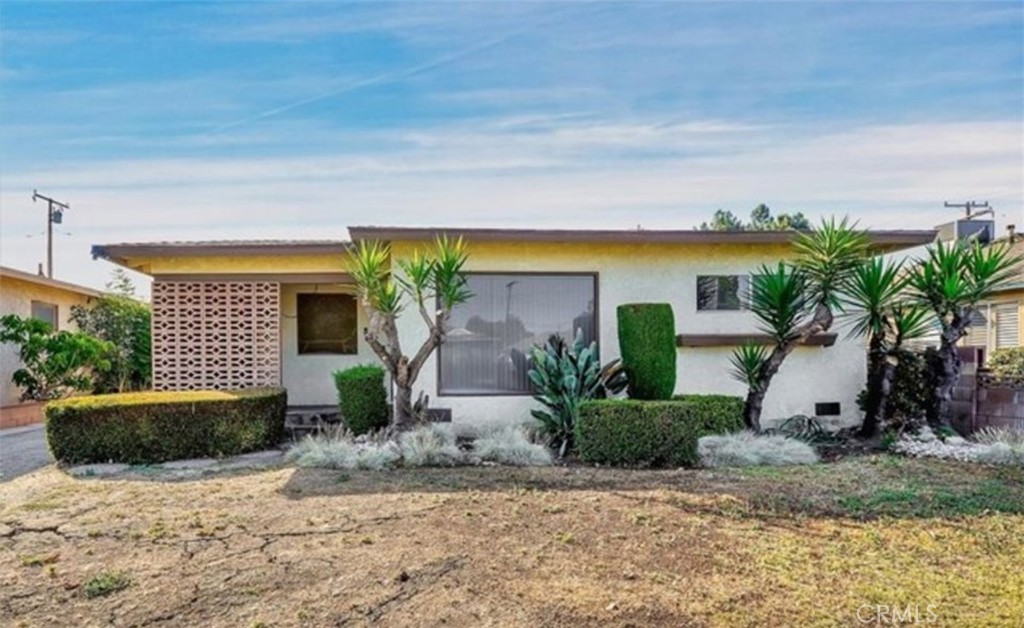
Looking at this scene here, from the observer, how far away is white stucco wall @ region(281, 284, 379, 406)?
11406 mm

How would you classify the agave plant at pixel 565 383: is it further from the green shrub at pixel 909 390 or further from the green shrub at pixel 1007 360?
the green shrub at pixel 1007 360

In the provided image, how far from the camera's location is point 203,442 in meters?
7.96

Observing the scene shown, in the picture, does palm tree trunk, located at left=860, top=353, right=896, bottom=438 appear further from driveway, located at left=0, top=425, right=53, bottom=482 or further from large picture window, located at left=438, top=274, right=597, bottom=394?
driveway, located at left=0, top=425, right=53, bottom=482

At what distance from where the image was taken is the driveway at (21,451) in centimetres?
762

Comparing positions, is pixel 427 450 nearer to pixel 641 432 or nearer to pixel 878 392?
pixel 641 432

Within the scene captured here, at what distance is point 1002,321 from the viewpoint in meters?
15.4

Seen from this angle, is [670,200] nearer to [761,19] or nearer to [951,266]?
[761,19]

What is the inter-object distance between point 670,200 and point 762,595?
1034 centimetres

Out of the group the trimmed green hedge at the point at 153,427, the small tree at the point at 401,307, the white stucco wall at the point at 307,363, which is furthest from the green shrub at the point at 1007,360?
the trimmed green hedge at the point at 153,427

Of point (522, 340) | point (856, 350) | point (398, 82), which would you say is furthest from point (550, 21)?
point (856, 350)

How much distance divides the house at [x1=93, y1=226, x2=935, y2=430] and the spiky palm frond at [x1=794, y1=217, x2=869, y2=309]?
721mm

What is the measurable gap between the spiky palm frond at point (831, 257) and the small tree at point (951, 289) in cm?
83

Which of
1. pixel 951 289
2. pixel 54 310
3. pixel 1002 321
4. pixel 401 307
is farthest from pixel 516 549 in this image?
pixel 1002 321

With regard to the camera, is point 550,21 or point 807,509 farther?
point 550,21
